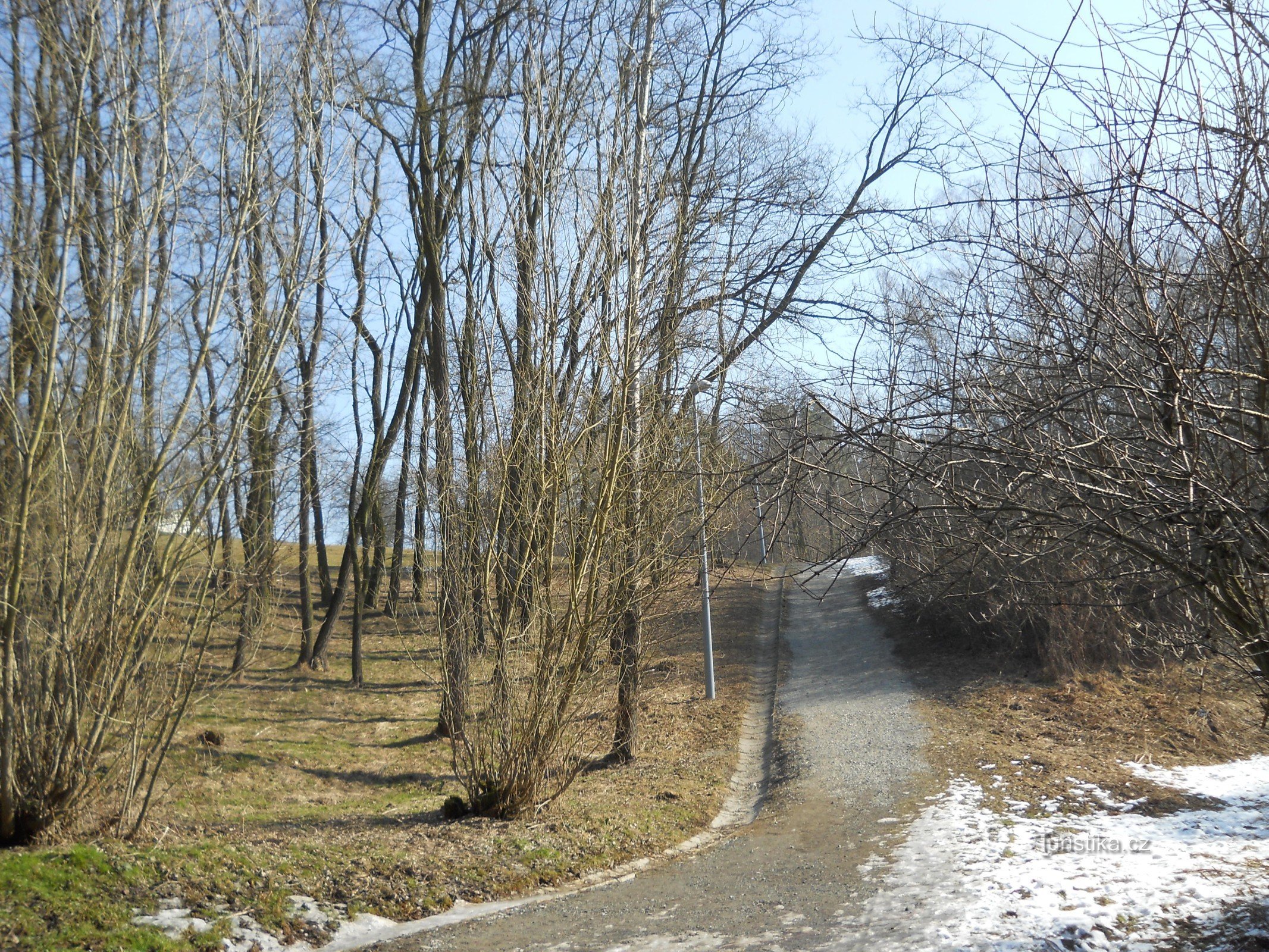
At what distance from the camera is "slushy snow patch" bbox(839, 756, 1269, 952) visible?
562 centimetres

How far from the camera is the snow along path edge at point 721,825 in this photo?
6.02 m

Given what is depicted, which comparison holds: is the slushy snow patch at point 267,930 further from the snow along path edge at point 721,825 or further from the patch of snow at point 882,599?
the patch of snow at point 882,599

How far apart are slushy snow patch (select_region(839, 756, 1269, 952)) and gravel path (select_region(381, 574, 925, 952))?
421mm

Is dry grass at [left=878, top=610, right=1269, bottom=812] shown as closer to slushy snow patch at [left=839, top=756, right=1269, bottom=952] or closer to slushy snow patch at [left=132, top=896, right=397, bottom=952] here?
slushy snow patch at [left=839, top=756, right=1269, bottom=952]

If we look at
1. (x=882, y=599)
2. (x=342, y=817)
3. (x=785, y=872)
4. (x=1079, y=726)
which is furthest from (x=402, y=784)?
(x=882, y=599)

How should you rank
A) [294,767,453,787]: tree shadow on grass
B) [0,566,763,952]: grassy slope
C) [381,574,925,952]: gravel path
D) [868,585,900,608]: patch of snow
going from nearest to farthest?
[0,566,763,952]: grassy slope → [381,574,925,952]: gravel path → [294,767,453,787]: tree shadow on grass → [868,585,900,608]: patch of snow

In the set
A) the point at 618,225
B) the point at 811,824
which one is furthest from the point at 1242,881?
the point at 618,225

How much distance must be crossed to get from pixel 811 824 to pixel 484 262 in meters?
6.58

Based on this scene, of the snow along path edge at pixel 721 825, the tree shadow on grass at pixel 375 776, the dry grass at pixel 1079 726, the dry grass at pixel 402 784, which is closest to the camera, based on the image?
the snow along path edge at pixel 721 825

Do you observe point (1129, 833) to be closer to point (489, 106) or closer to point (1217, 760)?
point (1217, 760)

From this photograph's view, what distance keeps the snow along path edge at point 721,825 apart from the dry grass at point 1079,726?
7.70 ft

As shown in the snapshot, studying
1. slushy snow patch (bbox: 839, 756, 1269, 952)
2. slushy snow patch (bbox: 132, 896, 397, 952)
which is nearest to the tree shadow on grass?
slushy snow patch (bbox: 132, 896, 397, 952)

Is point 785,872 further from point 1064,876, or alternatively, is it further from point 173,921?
point 173,921

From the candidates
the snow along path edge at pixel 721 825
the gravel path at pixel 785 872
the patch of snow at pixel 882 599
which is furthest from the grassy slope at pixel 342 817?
the patch of snow at pixel 882 599
